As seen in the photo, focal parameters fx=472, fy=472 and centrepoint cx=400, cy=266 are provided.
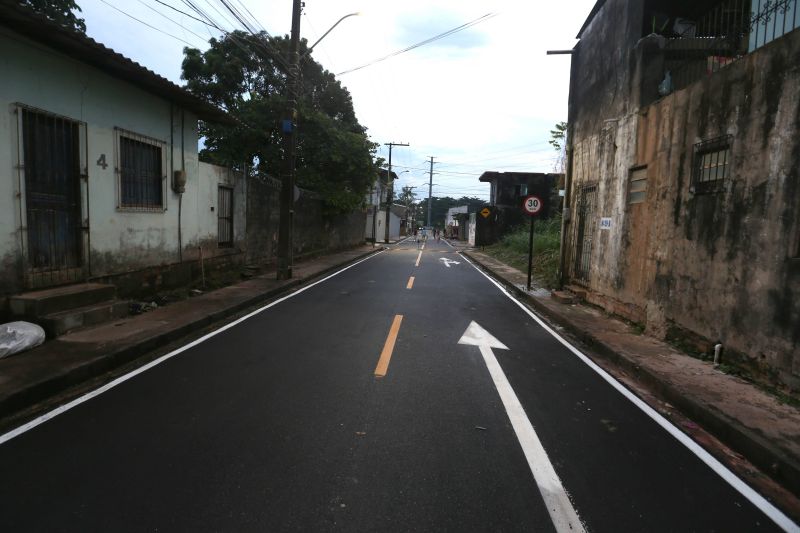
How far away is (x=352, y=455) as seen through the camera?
3.57m

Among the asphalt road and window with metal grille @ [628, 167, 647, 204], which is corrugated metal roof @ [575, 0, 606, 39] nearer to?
window with metal grille @ [628, 167, 647, 204]

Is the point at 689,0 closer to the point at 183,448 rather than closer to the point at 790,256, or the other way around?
the point at 790,256

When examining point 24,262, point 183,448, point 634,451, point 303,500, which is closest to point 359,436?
point 303,500

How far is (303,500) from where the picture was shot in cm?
297

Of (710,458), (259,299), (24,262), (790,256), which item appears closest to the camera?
(710,458)

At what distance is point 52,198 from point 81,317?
2.03 metres

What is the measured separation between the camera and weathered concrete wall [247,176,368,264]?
1520 cm

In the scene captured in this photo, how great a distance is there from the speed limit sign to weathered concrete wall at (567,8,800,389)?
3736mm

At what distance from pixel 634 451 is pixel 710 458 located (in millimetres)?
621

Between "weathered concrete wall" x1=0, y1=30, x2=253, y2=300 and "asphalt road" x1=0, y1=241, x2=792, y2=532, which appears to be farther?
"weathered concrete wall" x1=0, y1=30, x2=253, y2=300

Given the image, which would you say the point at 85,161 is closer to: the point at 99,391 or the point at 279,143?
the point at 99,391

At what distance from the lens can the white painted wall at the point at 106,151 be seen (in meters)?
6.50

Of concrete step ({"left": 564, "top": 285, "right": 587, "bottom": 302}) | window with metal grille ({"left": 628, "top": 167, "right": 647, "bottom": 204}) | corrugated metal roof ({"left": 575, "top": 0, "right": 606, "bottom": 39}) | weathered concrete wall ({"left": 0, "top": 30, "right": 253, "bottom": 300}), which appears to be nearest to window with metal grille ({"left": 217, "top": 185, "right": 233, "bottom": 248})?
weathered concrete wall ({"left": 0, "top": 30, "right": 253, "bottom": 300})

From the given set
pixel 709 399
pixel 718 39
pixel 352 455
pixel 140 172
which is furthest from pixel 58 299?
pixel 718 39
